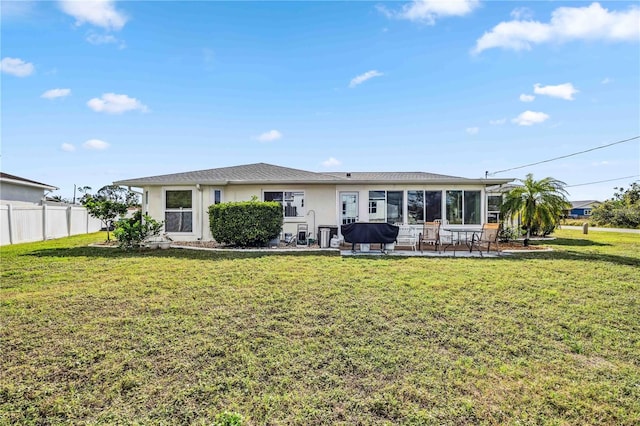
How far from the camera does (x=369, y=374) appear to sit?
363 cm

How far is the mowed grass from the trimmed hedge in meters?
4.35

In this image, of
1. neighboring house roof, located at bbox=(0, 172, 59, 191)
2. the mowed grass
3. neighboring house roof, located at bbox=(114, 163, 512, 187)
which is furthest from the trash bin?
neighboring house roof, located at bbox=(0, 172, 59, 191)

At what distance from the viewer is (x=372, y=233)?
36.0ft

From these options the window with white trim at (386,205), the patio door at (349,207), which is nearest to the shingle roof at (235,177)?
the patio door at (349,207)

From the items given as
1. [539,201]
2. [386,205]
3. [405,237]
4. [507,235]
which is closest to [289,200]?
[386,205]

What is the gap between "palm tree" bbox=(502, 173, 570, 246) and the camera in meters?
13.9

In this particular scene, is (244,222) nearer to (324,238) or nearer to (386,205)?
(324,238)

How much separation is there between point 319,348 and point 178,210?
1174 centimetres

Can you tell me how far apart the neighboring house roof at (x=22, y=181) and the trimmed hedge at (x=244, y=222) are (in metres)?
15.3

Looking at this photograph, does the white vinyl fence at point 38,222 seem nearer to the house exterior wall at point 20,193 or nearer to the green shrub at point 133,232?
the house exterior wall at point 20,193

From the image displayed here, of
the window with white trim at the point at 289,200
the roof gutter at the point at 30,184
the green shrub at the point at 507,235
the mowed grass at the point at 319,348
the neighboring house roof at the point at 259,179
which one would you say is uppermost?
the roof gutter at the point at 30,184

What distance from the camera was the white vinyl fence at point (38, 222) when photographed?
1361 cm

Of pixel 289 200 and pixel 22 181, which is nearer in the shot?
pixel 289 200

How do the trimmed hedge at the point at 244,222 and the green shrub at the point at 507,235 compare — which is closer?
the trimmed hedge at the point at 244,222
